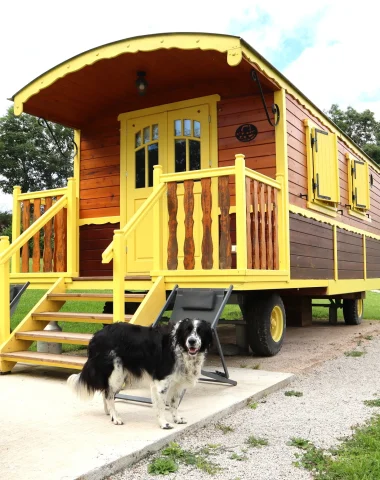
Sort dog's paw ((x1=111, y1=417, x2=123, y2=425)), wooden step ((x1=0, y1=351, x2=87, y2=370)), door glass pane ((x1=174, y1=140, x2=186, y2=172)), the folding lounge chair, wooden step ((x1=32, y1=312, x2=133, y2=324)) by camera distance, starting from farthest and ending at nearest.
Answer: door glass pane ((x1=174, y1=140, x2=186, y2=172))
wooden step ((x1=32, y1=312, x2=133, y2=324))
wooden step ((x1=0, y1=351, x2=87, y2=370))
the folding lounge chair
dog's paw ((x1=111, y1=417, x2=123, y2=425))

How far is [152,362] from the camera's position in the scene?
338 cm

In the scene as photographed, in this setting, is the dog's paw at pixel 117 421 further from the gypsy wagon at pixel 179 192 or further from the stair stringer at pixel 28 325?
the stair stringer at pixel 28 325

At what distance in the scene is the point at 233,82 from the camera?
611cm

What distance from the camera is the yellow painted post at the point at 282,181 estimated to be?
18.5 ft

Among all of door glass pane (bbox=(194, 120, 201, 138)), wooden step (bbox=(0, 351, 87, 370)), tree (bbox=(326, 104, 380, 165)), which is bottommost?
wooden step (bbox=(0, 351, 87, 370))

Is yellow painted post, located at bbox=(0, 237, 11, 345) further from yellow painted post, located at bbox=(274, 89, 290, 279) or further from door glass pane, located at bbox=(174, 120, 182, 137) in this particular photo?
yellow painted post, located at bbox=(274, 89, 290, 279)

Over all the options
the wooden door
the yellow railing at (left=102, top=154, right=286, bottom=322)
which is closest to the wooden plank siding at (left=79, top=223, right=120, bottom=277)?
the wooden door

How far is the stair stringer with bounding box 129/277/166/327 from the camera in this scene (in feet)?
14.8

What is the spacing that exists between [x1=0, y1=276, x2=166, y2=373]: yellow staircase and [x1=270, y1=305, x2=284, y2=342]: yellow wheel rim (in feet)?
5.44

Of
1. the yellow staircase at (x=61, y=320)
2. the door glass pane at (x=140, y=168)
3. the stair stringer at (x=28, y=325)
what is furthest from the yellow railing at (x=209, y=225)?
the door glass pane at (x=140, y=168)

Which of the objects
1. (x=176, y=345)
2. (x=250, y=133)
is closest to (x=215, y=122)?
(x=250, y=133)

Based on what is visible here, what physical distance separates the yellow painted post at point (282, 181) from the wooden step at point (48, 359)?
7.95 ft

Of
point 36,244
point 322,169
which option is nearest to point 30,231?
point 36,244

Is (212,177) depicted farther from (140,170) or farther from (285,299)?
(285,299)
